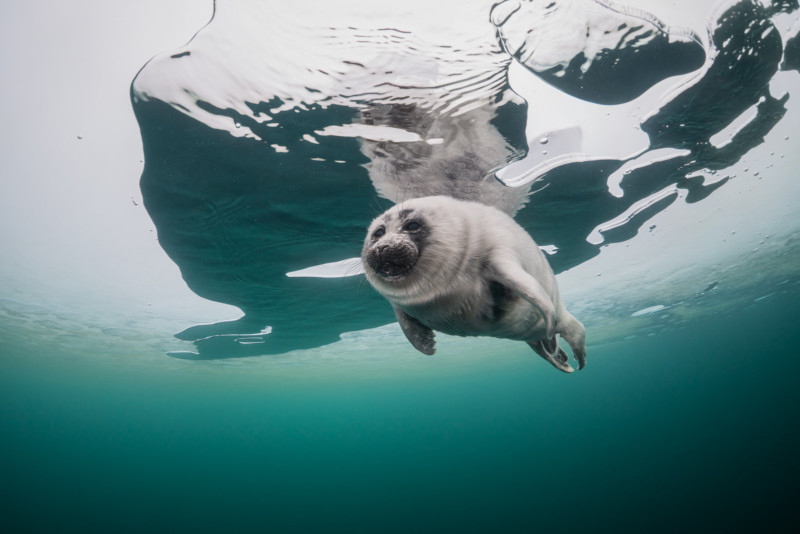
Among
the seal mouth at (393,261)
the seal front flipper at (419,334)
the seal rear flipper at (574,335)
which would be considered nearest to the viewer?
the seal mouth at (393,261)

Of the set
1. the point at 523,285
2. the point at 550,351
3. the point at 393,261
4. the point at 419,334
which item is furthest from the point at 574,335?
the point at 393,261

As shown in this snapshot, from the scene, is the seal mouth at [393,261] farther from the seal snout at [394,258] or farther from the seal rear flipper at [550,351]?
the seal rear flipper at [550,351]

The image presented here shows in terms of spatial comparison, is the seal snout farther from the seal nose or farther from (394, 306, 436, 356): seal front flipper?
(394, 306, 436, 356): seal front flipper

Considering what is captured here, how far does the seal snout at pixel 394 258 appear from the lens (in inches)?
73.7

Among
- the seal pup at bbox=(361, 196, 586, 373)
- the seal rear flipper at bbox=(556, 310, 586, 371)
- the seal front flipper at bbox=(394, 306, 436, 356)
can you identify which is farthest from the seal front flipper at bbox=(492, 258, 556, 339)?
the seal rear flipper at bbox=(556, 310, 586, 371)

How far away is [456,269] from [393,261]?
371 mm

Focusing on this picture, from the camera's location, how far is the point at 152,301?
11.4 meters

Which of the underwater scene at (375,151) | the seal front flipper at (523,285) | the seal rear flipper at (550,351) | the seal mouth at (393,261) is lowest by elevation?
the seal rear flipper at (550,351)

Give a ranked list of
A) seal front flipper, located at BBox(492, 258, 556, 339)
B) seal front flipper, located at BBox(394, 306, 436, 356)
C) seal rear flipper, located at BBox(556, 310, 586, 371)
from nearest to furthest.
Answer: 1. seal front flipper, located at BBox(492, 258, 556, 339)
2. seal front flipper, located at BBox(394, 306, 436, 356)
3. seal rear flipper, located at BBox(556, 310, 586, 371)

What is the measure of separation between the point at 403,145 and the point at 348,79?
1229 mm

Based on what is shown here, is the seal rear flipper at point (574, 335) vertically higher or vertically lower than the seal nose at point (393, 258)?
lower

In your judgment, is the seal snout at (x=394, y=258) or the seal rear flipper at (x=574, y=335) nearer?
the seal snout at (x=394, y=258)

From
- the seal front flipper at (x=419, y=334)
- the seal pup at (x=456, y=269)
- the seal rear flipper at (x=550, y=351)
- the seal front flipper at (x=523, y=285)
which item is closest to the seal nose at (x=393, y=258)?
the seal pup at (x=456, y=269)

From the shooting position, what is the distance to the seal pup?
188cm
